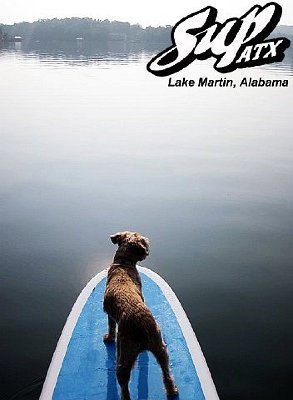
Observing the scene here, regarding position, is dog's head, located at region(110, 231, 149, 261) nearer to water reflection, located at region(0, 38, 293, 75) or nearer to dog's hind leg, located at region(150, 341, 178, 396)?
dog's hind leg, located at region(150, 341, 178, 396)

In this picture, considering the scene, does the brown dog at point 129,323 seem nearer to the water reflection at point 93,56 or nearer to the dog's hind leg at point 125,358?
the dog's hind leg at point 125,358

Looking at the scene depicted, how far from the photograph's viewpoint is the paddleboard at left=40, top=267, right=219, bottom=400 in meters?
6.87

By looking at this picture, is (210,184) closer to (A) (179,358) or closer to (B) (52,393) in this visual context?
(A) (179,358)

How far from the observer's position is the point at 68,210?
51.9ft

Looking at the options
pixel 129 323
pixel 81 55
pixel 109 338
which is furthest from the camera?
pixel 81 55

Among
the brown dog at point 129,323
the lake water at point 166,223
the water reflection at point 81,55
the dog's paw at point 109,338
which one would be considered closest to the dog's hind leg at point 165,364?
the brown dog at point 129,323

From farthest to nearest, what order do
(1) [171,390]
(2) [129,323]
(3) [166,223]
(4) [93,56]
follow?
(4) [93,56], (3) [166,223], (1) [171,390], (2) [129,323]

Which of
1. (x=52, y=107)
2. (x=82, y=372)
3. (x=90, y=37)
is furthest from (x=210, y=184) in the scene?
(x=90, y=37)

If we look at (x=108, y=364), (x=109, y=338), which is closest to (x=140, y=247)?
(x=109, y=338)

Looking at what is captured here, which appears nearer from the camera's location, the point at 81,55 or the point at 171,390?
the point at 171,390

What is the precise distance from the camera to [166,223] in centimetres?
1484

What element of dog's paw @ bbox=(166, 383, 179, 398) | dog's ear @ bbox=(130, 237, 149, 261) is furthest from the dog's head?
dog's paw @ bbox=(166, 383, 179, 398)

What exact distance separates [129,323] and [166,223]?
9.09m

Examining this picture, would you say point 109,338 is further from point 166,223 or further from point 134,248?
point 166,223
